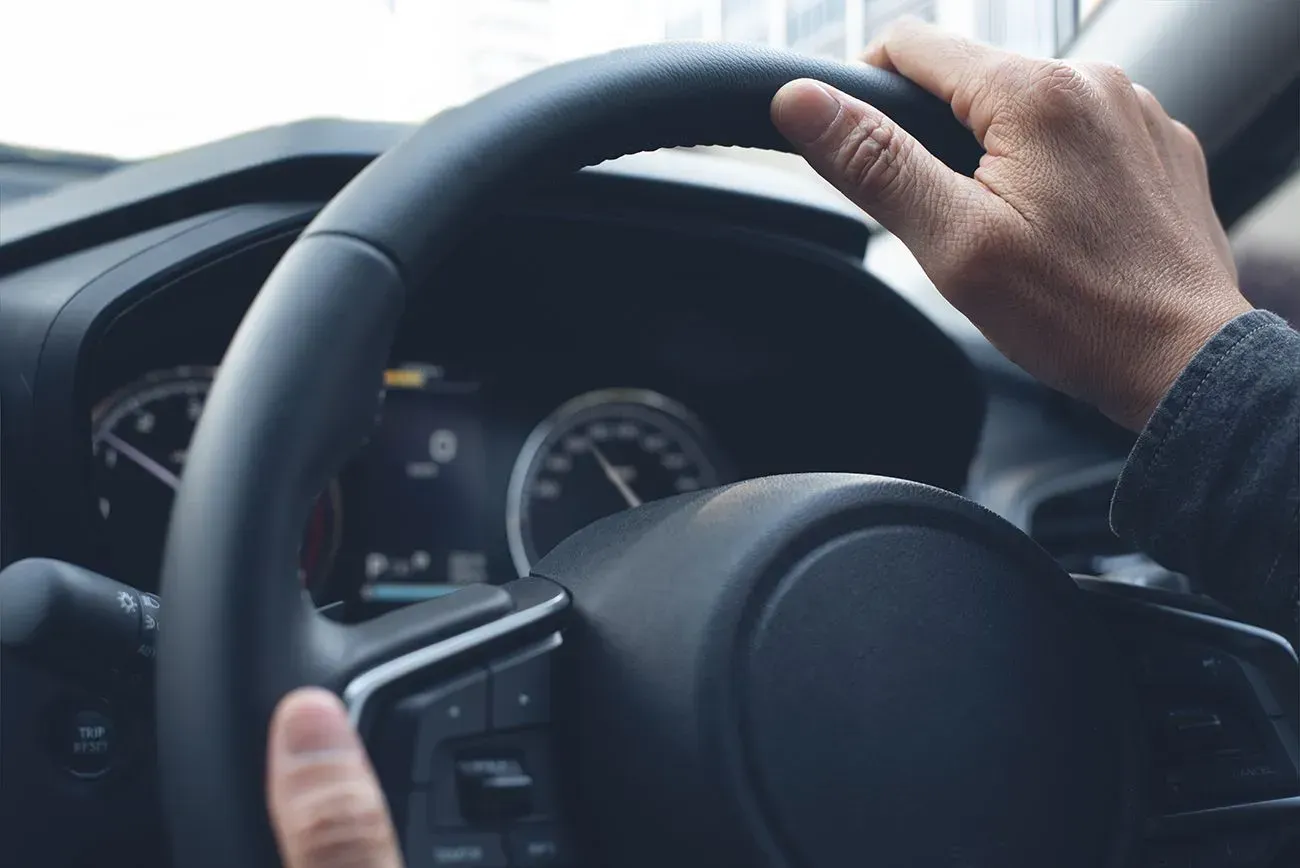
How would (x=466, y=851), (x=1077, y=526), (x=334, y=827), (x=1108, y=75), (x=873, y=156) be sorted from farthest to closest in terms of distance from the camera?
(x=1077, y=526) → (x=1108, y=75) → (x=873, y=156) → (x=466, y=851) → (x=334, y=827)

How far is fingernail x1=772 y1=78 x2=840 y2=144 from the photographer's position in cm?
65

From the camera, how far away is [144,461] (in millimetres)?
1344

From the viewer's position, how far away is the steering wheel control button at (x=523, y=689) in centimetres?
60

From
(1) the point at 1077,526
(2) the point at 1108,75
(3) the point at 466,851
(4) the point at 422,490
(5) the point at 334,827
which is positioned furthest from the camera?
(4) the point at 422,490

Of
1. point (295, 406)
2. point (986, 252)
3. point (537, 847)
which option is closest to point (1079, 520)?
point (986, 252)

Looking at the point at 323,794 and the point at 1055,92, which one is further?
the point at 1055,92

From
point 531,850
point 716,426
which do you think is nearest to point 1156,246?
point 531,850

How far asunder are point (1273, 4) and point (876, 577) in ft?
2.97

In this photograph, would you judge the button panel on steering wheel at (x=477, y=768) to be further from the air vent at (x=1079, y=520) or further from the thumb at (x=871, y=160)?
the air vent at (x=1079, y=520)

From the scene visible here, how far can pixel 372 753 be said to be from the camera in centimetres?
56

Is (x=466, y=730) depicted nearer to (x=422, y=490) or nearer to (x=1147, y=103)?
(x=1147, y=103)

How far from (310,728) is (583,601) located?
0.21m

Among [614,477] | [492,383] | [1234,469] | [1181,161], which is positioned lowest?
[614,477]

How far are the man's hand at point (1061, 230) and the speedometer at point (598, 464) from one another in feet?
2.70
